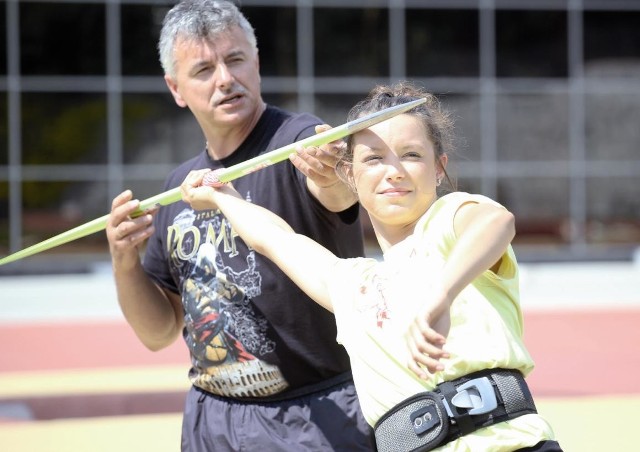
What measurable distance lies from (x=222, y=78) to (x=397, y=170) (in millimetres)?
977

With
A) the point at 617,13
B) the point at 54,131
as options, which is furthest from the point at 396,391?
the point at 617,13

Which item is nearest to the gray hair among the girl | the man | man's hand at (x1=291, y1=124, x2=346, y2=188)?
the man

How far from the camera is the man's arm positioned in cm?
306

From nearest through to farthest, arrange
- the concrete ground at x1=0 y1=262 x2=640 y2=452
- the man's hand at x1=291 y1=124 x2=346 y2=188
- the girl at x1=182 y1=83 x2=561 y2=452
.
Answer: the girl at x1=182 y1=83 x2=561 y2=452
the man's hand at x1=291 y1=124 x2=346 y2=188
the concrete ground at x1=0 y1=262 x2=640 y2=452

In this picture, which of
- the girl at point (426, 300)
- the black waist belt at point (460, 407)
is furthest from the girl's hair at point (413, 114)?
the black waist belt at point (460, 407)

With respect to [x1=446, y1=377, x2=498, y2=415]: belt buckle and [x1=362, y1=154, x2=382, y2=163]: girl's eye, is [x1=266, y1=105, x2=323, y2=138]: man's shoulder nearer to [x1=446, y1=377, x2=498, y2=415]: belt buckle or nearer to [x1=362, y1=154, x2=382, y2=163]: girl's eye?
[x1=362, y1=154, x2=382, y2=163]: girl's eye

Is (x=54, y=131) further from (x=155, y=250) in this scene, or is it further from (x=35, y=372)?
(x=155, y=250)

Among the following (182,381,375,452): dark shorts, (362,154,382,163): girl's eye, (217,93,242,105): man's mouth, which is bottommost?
(182,381,375,452): dark shorts

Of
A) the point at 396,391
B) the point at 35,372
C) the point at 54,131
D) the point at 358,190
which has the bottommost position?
the point at 35,372

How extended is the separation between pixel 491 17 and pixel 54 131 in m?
7.74

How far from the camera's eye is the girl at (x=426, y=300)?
2.14 m

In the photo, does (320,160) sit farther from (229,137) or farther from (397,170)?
(229,137)

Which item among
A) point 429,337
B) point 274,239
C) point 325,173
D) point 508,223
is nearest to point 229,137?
point 325,173

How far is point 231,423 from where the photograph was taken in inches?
127
